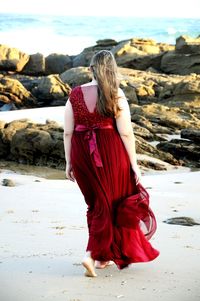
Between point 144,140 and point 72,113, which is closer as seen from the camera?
point 72,113

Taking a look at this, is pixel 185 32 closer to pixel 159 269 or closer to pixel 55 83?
pixel 55 83

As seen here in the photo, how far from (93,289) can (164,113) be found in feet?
48.9

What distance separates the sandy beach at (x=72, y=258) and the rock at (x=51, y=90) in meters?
15.7

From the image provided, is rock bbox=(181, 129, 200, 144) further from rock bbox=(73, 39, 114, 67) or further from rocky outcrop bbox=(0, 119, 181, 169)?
rock bbox=(73, 39, 114, 67)

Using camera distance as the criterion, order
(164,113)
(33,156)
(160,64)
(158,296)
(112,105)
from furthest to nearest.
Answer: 1. (160,64)
2. (164,113)
3. (33,156)
4. (112,105)
5. (158,296)

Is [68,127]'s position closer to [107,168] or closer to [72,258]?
[107,168]

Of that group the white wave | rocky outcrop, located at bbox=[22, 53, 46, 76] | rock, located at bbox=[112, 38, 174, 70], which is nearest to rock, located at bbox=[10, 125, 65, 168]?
rock, located at bbox=[112, 38, 174, 70]

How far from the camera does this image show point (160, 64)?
100 feet

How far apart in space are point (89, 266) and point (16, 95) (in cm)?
2018

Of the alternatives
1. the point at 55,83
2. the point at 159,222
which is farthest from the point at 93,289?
the point at 55,83

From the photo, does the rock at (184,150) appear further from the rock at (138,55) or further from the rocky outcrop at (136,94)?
the rock at (138,55)

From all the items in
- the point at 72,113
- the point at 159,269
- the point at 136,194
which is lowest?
the point at 159,269

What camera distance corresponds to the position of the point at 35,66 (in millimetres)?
33500

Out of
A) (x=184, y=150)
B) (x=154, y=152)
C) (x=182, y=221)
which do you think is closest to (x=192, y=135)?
(x=184, y=150)
